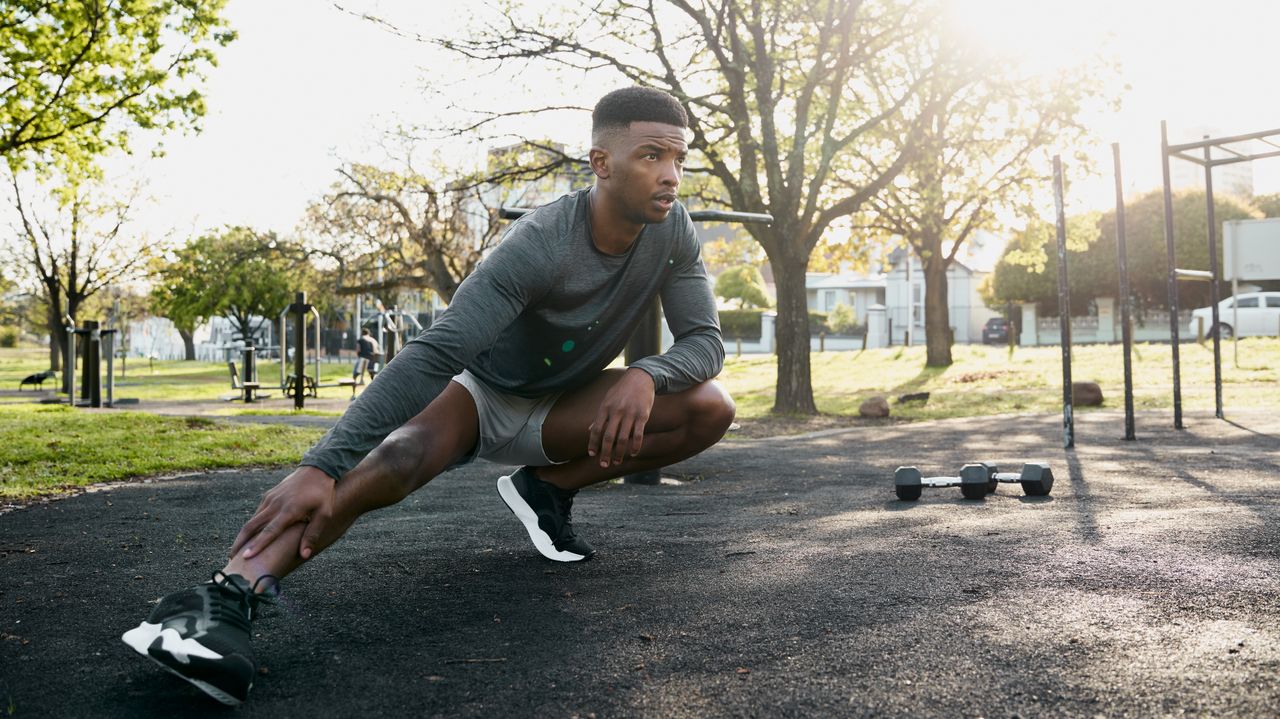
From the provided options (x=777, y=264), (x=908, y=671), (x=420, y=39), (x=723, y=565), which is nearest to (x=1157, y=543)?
(x=723, y=565)

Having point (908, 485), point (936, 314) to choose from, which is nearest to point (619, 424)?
point (908, 485)

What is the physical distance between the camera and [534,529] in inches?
134

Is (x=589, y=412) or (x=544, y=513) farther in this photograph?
(x=544, y=513)

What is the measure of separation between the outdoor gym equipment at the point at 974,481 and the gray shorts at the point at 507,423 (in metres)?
2.33

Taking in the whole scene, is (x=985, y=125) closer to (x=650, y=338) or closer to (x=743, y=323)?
(x=650, y=338)

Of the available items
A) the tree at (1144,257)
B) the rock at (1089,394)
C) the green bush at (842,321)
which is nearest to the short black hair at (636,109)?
the rock at (1089,394)

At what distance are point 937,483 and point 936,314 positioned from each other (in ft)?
68.1

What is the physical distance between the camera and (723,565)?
130 inches

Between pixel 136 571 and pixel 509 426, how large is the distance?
135cm

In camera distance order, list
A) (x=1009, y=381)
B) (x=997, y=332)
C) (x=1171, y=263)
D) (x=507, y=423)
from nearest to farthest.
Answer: (x=507, y=423) < (x=1171, y=263) < (x=1009, y=381) < (x=997, y=332)

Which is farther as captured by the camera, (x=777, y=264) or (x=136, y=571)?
(x=777, y=264)

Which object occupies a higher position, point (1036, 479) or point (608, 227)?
point (608, 227)

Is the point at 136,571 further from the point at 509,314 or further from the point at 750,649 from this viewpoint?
the point at 750,649

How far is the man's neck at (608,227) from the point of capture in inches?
119
